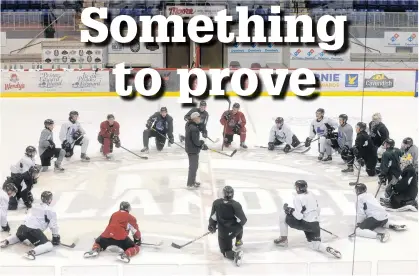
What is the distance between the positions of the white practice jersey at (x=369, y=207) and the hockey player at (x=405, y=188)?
20.7 inches

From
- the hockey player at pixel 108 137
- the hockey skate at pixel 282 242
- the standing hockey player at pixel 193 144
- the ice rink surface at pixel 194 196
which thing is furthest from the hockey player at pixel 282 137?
Result: the hockey skate at pixel 282 242

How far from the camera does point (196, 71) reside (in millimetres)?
9508

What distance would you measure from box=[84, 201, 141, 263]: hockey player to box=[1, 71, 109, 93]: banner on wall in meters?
5.32

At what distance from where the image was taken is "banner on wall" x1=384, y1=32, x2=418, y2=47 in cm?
1125

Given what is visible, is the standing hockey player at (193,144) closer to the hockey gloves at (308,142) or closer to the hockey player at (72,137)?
the hockey player at (72,137)

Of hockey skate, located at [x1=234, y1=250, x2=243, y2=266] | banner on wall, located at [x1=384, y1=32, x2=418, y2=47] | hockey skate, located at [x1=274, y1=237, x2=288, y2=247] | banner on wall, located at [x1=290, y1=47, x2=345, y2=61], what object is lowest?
hockey skate, located at [x1=234, y1=250, x2=243, y2=266]

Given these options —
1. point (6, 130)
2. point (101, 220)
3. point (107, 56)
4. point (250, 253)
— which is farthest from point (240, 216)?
point (107, 56)

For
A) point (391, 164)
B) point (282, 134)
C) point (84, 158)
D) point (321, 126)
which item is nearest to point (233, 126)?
point (282, 134)

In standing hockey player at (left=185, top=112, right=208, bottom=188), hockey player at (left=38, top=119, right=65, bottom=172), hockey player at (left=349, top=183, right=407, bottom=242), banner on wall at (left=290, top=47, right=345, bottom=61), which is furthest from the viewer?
banner on wall at (left=290, top=47, right=345, bottom=61)

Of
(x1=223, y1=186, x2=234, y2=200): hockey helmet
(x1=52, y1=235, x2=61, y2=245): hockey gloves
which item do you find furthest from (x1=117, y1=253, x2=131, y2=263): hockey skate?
(x1=223, y1=186, x2=234, y2=200): hockey helmet

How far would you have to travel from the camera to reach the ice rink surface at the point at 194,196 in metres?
4.52

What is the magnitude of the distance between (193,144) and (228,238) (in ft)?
4.40

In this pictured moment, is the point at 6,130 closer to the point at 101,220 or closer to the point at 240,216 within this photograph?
the point at 101,220

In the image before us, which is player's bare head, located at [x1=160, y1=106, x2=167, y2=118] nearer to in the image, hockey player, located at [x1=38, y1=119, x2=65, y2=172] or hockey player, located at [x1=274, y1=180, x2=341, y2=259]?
hockey player, located at [x1=38, y1=119, x2=65, y2=172]
